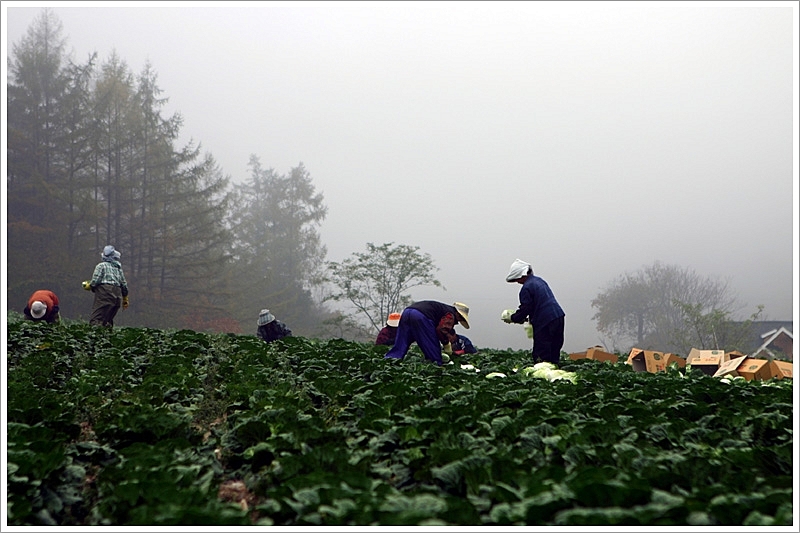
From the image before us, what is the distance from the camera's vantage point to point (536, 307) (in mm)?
8852

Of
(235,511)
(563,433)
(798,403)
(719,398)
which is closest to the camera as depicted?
(235,511)

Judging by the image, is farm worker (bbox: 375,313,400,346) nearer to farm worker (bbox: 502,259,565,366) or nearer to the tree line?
farm worker (bbox: 502,259,565,366)

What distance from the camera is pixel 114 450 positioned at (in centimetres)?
375

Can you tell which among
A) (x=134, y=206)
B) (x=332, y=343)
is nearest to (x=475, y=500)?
(x=332, y=343)

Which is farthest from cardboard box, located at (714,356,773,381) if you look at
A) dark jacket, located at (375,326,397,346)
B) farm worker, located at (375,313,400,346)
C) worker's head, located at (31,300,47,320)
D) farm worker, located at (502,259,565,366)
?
worker's head, located at (31,300,47,320)

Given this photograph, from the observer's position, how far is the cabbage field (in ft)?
7.75

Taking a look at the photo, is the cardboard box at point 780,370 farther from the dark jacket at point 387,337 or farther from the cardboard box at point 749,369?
the dark jacket at point 387,337

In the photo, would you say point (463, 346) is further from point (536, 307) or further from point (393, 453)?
point (393, 453)

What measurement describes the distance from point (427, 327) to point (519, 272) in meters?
1.77

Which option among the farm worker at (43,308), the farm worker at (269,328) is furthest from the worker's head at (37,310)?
the farm worker at (269,328)

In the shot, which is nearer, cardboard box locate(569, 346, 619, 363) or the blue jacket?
the blue jacket

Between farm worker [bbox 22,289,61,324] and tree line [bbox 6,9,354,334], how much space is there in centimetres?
2119

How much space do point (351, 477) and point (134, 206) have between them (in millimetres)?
39825

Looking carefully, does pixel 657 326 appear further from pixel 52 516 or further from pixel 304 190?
pixel 52 516
